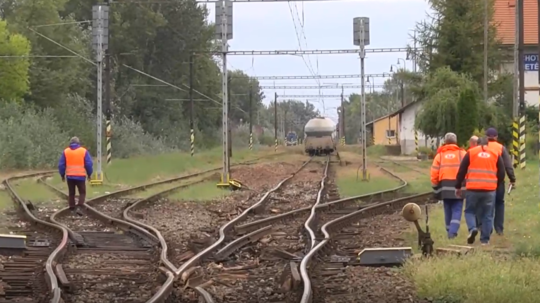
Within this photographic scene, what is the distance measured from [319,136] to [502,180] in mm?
54759

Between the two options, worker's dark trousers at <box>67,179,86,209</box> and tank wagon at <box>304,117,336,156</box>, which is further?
tank wagon at <box>304,117,336,156</box>

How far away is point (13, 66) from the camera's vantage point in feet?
181

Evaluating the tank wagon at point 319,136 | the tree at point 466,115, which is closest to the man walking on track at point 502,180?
the tree at point 466,115

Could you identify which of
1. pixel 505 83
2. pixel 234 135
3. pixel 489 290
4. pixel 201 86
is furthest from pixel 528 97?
pixel 489 290

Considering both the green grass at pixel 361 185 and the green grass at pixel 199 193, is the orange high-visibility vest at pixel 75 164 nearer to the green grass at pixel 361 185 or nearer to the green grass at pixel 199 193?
the green grass at pixel 199 193

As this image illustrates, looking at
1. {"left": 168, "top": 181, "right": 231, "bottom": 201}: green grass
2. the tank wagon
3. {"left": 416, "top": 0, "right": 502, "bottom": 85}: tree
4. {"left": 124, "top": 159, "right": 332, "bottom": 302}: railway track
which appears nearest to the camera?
{"left": 124, "top": 159, "right": 332, "bottom": 302}: railway track

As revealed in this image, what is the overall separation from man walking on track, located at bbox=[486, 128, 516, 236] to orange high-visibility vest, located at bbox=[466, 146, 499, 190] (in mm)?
295

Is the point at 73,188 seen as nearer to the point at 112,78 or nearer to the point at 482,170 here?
the point at 482,170

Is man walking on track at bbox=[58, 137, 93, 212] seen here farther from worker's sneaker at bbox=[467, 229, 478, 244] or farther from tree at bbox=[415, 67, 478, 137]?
tree at bbox=[415, 67, 478, 137]

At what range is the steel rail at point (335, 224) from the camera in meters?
9.92

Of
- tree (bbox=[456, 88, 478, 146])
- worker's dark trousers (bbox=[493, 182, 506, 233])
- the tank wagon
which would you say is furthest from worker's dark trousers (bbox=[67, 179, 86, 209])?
the tank wagon

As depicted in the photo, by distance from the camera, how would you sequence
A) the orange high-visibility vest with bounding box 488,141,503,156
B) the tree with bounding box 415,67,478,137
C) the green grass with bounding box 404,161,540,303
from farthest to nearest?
the tree with bounding box 415,67,478,137, the orange high-visibility vest with bounding box 488,141,503,156, the green grass with bounding box 404,161,540,303

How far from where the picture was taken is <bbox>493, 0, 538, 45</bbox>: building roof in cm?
7019

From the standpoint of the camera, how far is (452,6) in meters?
58.1
